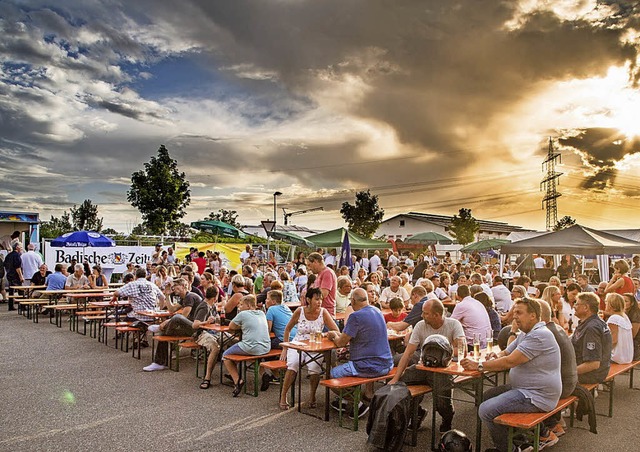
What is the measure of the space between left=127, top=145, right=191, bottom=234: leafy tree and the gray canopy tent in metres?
17.6

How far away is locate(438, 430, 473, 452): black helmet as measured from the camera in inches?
182

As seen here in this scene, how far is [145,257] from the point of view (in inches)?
816

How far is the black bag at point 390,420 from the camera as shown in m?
4.73

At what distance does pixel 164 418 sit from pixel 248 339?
1526 millimetres

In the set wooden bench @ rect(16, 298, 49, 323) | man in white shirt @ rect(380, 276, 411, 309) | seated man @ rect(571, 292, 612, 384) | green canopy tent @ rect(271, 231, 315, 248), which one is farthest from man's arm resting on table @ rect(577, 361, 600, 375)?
green canopy tent @ rect(271, 231, 315, 248)

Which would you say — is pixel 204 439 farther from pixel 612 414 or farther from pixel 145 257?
pixel 145 257

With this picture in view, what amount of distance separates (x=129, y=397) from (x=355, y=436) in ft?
10.4

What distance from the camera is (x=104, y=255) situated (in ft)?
65.1

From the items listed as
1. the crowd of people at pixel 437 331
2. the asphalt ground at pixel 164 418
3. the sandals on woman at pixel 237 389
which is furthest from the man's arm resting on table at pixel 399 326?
the sandals on woman at pixel 237 389

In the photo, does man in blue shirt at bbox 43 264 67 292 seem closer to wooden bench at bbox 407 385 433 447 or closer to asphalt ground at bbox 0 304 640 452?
asphalt ground at bbox 0 304 640 452

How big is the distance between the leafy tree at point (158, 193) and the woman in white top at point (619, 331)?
77.5 ft

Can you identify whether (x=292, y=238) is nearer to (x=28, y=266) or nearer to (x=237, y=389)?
(x=28, y=266)

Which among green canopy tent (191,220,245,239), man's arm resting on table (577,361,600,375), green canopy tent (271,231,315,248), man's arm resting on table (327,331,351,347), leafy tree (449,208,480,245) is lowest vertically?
man's arm resting on table (577,361,600,375)

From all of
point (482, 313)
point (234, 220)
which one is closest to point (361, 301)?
point (482, 313)
